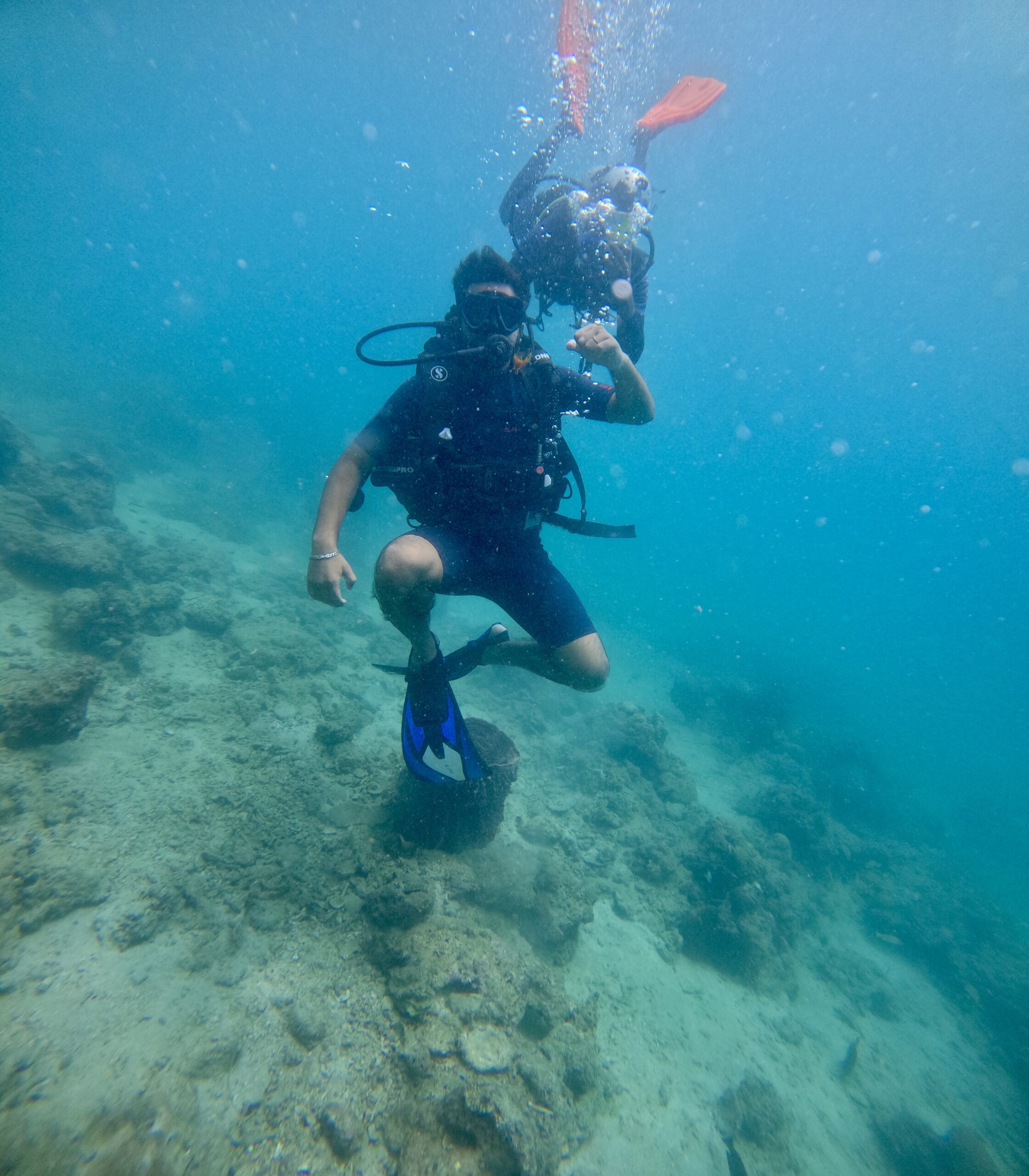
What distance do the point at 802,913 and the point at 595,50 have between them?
700 inches

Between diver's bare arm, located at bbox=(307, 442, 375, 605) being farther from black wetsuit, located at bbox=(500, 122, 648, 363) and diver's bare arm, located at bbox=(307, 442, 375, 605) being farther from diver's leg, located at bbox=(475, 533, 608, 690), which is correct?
black wetsuit, located at bbox=(500, 122, 648, 363)

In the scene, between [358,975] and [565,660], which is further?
[565,660]

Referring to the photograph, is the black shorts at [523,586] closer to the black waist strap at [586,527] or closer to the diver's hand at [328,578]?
the black waist strap at [586,527]

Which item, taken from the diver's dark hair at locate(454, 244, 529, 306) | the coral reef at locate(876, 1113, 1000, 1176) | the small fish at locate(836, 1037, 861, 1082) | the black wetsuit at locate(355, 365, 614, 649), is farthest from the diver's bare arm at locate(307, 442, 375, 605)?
the coral reef at locate(876, 1113, 1000, 1176)

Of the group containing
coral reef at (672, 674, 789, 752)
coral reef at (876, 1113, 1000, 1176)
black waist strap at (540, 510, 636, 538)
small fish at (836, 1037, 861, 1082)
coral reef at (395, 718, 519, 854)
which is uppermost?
black waist strap at (540, 510, 636, 538)

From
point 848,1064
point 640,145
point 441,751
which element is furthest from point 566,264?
point 848,1064

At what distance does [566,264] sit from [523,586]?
417 cm

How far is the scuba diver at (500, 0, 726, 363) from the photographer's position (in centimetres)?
524

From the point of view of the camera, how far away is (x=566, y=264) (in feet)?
17.6

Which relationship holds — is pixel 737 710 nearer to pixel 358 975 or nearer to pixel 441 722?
pixel 441 722

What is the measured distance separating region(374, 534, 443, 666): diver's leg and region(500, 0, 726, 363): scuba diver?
2.91 metres

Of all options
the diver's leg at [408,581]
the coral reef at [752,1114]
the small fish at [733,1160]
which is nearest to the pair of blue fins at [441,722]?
the diver's leg at [408,581]

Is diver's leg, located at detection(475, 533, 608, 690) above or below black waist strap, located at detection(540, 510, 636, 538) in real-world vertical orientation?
below

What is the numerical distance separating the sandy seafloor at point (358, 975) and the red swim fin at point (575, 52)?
11751 mm
